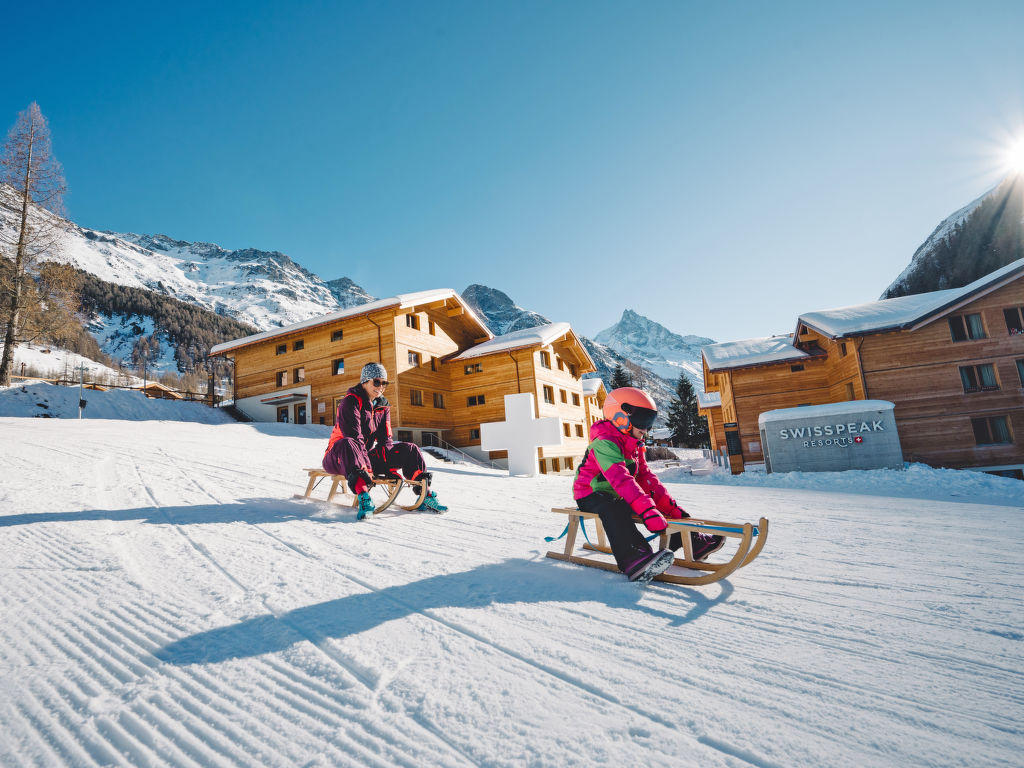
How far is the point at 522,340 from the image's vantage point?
80.1 feet

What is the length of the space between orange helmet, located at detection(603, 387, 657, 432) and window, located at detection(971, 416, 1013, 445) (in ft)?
71.9

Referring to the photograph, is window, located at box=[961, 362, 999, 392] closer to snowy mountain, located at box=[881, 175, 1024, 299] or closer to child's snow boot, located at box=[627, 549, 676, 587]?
child's snow boot, located at box=[627, 549, 676, 587]

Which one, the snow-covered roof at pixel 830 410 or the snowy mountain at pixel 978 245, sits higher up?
the snowy mountain at pixel 978 245

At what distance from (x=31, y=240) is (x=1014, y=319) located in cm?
4382

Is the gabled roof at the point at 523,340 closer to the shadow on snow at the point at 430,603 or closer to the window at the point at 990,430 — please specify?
the window at the point at 990,430

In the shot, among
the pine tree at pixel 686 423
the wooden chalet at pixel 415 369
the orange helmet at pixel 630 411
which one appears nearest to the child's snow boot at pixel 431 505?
the orange helmet at pixel 630 411

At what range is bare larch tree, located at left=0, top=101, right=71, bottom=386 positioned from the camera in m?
20.6


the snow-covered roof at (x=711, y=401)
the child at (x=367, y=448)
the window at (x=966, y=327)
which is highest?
the window at (x=966, y=327)

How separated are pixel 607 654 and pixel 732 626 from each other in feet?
2.69

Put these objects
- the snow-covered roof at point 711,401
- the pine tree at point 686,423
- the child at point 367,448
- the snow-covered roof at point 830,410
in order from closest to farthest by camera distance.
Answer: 1. the child at point 367,448
2. the snow-covered roof at point 830,410
3. the snow-covered roof at point 711,401
4. the pine tree at point 686,423

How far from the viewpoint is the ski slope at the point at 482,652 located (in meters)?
1.56

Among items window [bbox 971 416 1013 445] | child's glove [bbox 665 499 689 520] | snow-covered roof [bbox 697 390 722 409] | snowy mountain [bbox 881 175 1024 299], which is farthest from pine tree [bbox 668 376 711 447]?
child's glove [bbox 665 499 689 520]

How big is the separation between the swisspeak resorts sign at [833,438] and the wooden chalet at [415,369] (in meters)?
10.8

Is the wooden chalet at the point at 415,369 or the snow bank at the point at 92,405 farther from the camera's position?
the wooden chalet at the point at 415,369
